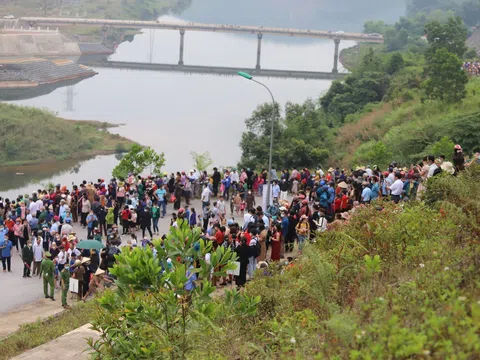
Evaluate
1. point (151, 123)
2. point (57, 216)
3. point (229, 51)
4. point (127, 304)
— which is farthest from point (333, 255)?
point (229, 51)

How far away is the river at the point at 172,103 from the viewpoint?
48.3 metres

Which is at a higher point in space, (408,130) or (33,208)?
(408,130)

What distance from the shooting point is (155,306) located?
728 centimetres

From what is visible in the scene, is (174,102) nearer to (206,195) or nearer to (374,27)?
(374,27)

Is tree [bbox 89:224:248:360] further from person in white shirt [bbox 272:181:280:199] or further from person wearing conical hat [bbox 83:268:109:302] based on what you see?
person in white shirt [bbox 272:181:280:199]

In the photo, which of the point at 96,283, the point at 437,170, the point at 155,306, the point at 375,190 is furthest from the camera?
the point at 375,190

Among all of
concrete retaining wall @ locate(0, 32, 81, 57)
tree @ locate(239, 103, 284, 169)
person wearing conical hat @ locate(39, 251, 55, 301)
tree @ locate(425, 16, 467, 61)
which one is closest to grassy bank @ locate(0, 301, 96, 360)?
person wearing conical hat @ locate(39, 251, 55, 301)

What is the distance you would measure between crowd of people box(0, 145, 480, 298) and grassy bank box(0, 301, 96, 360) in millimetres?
871

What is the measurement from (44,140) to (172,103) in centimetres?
1920

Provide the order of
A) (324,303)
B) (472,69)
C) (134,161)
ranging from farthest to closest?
(472,69) < (134,161) < (324,303)

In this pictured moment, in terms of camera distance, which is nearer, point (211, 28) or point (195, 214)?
point (195, 214)

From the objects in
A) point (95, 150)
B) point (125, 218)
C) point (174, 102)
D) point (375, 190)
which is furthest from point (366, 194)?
point (174, 102)

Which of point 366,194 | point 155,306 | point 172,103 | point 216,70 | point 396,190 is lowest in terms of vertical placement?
point 172,103

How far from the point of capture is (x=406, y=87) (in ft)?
139
